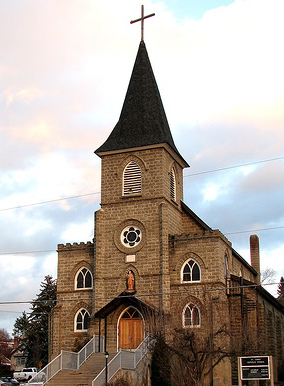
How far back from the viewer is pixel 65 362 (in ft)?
104

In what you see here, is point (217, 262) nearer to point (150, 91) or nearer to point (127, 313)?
point (127, 313)

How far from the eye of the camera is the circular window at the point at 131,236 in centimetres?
3631

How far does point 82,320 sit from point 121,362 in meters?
7.90

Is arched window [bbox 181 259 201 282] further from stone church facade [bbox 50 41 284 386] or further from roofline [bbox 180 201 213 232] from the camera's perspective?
roofline [bbox 180 201 213 232]

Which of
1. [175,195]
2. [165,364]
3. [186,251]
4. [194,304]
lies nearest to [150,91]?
[175,195]

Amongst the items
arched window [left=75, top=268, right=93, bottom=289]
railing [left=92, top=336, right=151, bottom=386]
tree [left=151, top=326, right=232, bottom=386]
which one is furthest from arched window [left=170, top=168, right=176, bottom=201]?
railing [left=92, top=336, right=151, bottom=386]

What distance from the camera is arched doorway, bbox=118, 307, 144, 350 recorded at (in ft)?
113

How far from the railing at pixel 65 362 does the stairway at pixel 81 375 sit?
25cm

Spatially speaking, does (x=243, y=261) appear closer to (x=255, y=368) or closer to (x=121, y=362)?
(x=121, y=362)

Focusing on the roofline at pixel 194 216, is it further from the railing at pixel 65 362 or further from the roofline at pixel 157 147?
the railing at pixel 65 362

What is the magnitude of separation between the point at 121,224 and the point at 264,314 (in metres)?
10.8

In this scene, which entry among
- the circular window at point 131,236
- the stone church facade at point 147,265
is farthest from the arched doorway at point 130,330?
the circular window at point 131,236

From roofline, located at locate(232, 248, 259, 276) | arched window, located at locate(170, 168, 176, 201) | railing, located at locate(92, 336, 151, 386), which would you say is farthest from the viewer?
roofline, located at locate(232, 248, 259, 276)

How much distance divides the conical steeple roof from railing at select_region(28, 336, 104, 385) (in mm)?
12502
